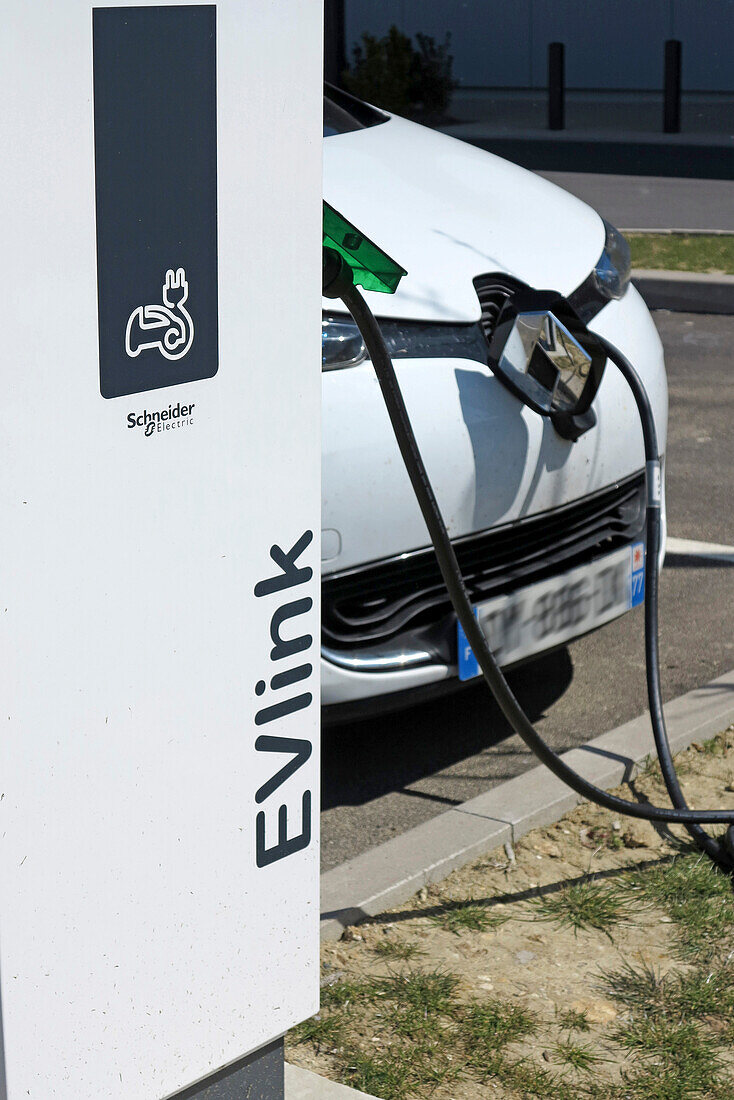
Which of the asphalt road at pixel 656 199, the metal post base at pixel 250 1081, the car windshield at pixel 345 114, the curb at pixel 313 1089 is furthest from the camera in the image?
the asphalt road at pixel 656 199

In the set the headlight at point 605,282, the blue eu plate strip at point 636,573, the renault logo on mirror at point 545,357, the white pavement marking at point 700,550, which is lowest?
the white pavement marking at point 700,550

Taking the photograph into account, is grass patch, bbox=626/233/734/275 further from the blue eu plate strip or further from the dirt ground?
the dirt ground

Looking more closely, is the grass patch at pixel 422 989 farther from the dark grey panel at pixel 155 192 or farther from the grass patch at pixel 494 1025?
the dark grey panel at pixel 155 192

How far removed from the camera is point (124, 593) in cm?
151

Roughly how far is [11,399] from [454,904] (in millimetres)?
1735

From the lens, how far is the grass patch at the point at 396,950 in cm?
262

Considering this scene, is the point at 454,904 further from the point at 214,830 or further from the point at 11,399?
the point at 11,399

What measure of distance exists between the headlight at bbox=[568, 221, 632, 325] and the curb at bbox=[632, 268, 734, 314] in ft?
19.3

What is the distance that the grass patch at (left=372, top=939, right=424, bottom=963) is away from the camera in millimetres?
2615

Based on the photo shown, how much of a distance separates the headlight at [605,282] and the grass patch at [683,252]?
21.4ft

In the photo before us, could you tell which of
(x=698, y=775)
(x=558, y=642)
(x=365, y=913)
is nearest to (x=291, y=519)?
(x=365, y=913)

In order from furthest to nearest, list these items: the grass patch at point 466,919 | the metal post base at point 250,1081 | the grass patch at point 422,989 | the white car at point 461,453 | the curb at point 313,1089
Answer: the white car at point 461,453 < the grass patch at point 466,919 < the grass patch at point 422,989 < the curb at point 313,1089 < the metal post base at point 250,1081

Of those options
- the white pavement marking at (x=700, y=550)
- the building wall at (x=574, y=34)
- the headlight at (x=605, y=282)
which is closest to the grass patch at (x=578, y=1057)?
the headlight at (x=605, y=282)

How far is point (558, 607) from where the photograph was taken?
3.18 meters
